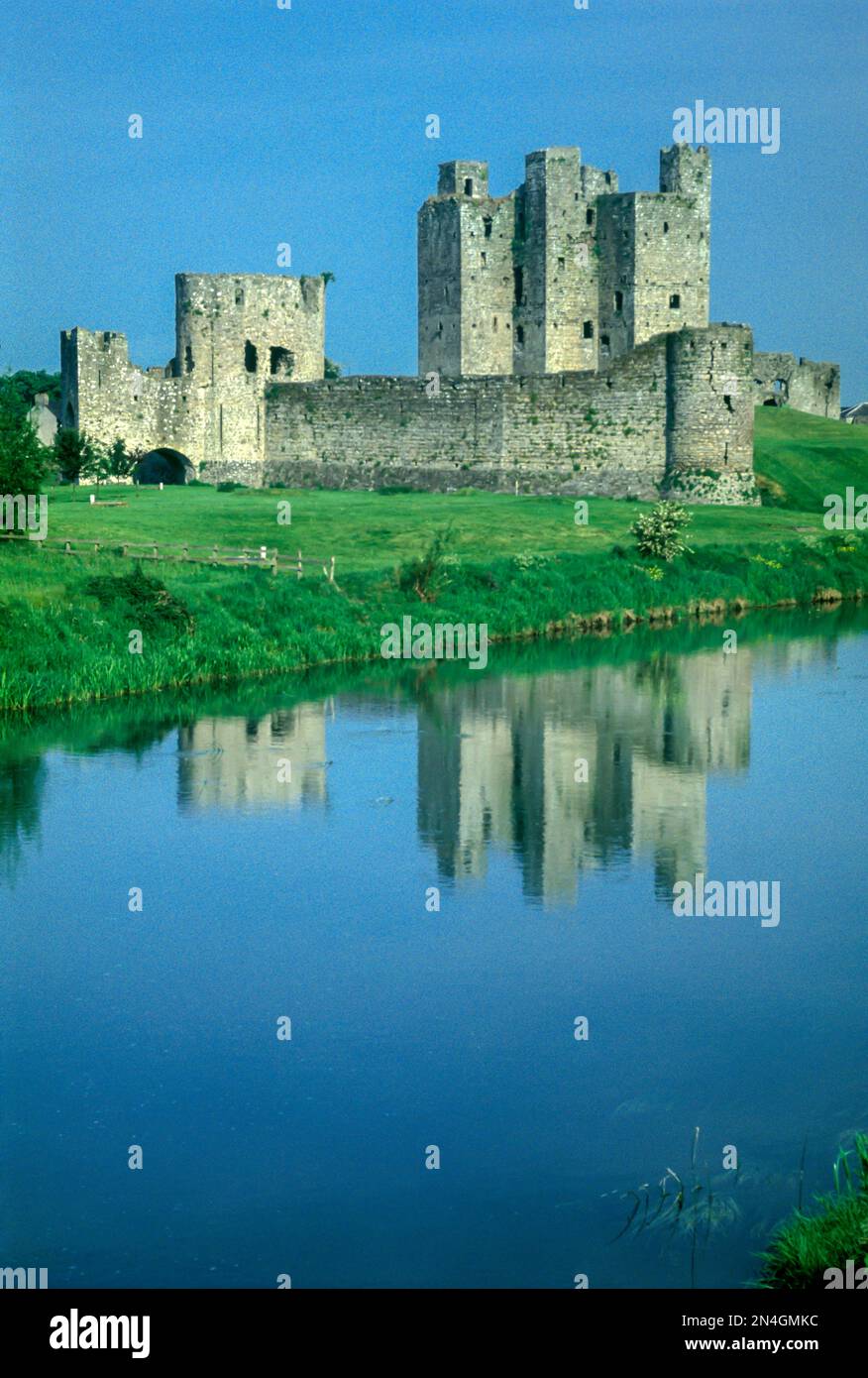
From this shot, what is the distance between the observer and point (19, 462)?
38625 mm

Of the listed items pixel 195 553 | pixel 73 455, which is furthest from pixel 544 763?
pixel 73 455

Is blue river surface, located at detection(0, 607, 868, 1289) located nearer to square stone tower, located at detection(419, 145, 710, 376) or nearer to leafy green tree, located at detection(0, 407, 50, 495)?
leafy green tree, located at detection(0, 407, 50, 495)

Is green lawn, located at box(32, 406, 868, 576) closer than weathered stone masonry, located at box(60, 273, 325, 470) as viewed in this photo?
Yes

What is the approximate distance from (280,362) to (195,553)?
21.4 meters

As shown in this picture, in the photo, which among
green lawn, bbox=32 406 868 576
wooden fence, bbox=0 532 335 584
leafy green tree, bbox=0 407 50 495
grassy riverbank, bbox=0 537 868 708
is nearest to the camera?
grassy riverbank, bbox=0 537 868 708

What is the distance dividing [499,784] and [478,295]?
138ft

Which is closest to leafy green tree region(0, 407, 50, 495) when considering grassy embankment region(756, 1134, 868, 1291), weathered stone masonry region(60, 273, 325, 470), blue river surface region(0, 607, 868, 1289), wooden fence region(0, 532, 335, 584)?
wooden fence region(0, 532, 335, 584)

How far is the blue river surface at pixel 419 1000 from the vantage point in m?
12.0

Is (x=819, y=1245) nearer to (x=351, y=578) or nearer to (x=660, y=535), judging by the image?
(x=351, y=578)

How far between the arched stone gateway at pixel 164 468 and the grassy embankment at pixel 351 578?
298 cm

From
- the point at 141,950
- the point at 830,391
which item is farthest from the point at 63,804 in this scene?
the point at 830,391

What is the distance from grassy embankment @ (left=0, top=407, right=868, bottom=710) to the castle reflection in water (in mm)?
3150

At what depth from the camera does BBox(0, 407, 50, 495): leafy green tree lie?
38312mm

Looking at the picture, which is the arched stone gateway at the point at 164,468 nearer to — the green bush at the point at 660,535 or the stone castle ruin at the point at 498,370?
the stone castle ruin at the point at 498,370
